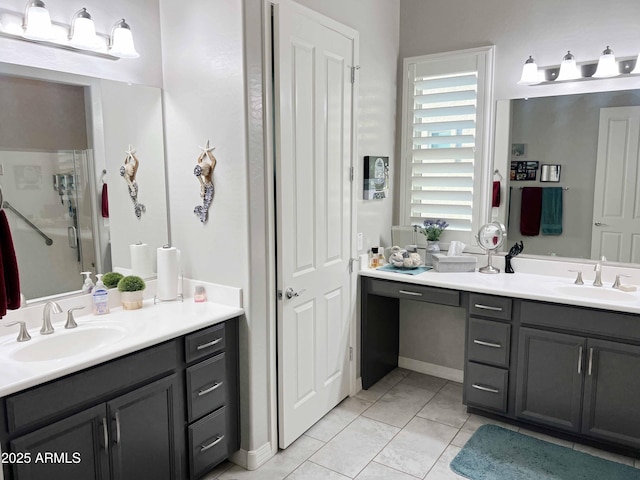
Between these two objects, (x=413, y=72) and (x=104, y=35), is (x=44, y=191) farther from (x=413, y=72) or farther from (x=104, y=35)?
(x=413, y=72)

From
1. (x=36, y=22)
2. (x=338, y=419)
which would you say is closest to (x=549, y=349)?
(x=338, y=419)

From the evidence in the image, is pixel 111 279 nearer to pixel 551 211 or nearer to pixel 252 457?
pixel 252 457

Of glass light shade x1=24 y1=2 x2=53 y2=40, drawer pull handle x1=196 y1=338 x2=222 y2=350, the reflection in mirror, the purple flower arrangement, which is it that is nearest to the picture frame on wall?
the purple flower arrangement

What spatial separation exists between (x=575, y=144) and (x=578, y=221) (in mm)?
480

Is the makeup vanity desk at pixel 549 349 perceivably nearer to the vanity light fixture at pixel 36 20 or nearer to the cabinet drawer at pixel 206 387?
the cabinet drawer at pixel 206 387

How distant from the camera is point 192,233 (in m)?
2.59

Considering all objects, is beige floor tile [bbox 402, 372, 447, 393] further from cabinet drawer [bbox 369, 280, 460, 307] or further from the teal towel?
the teal towel

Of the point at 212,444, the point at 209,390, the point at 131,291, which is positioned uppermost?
the point at 131,291

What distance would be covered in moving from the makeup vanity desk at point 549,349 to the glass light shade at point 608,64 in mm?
1245

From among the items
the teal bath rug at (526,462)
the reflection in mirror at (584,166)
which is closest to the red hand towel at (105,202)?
the teal bath rug at (526,462)

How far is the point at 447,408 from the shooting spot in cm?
319

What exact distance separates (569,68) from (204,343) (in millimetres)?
2662

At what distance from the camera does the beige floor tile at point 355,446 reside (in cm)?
256

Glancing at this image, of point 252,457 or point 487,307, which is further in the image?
point 487,307
